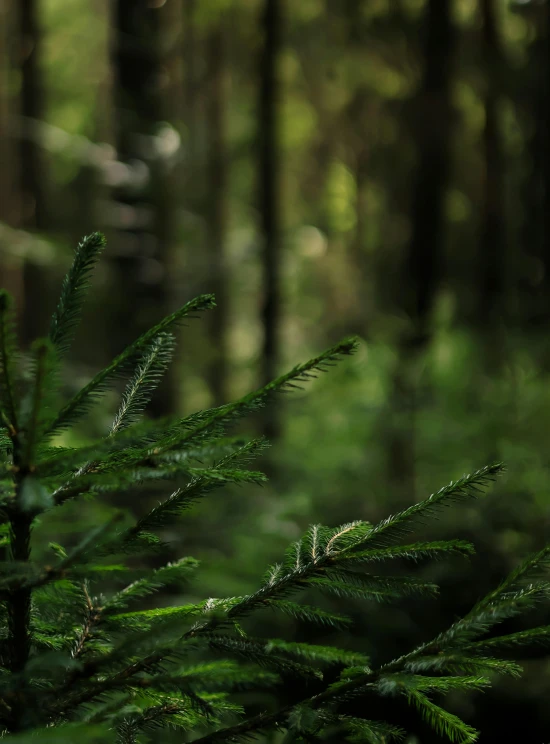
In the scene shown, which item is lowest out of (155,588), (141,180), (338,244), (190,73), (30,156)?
(338,244)

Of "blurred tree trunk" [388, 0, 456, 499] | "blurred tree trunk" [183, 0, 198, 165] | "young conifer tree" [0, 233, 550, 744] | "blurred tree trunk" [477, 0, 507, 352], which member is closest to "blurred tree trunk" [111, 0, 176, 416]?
"blurred tree trunk" [388, 0, 456, 499]

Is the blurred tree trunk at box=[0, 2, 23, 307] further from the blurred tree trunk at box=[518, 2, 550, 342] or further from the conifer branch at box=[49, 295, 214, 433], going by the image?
the conifer branch at box=[49, 295, 214, 433]

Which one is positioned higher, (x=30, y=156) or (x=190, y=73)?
(x=190, y=73)

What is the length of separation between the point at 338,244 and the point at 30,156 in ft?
25.5

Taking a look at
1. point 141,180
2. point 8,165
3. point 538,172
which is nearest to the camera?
point 141,180

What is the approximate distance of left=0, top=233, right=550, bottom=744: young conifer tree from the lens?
1011 mm

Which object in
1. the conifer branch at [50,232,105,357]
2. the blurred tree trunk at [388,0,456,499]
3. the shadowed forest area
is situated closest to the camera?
the conifer branch at [50,232,105,357]

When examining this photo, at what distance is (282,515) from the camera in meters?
5.13

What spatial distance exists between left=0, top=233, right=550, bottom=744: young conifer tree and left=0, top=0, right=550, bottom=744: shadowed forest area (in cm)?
81

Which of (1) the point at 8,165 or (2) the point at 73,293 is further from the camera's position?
(1) the point at 8,165

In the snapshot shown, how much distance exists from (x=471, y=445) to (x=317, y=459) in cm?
242

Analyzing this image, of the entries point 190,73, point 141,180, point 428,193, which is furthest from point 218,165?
point 141,180

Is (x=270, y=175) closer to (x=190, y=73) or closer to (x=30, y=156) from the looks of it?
(x=30, y=156)

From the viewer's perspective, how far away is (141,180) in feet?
20.4
